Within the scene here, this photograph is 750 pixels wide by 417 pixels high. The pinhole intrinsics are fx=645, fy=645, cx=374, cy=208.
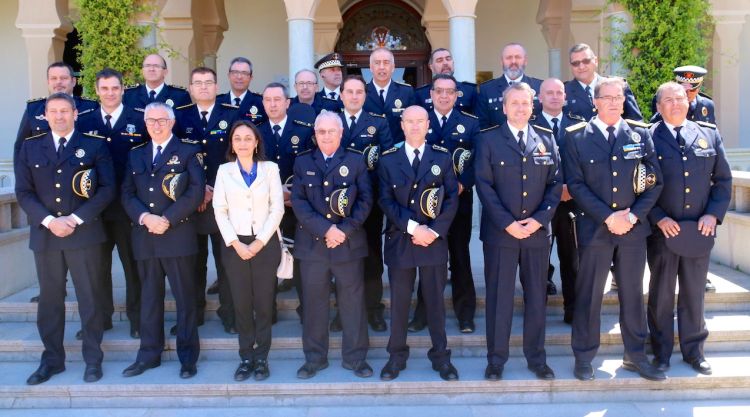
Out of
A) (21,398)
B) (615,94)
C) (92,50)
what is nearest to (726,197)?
(615,94)

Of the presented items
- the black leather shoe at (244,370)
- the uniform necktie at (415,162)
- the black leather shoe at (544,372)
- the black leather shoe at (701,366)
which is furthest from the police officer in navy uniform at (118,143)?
the black leather shoe at (701,366)

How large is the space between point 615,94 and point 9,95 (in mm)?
12766

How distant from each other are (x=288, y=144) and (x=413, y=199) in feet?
4.46

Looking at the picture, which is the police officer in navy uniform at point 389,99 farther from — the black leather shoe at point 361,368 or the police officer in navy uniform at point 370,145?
the black leather shoe at point 361,368

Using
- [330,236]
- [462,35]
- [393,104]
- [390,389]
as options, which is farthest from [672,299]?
[462,35]

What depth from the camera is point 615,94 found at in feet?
15.4

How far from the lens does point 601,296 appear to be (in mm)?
4812

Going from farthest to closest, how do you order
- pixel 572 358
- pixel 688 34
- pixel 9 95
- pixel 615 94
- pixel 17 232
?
pixel 9 95 < pixel 688 34 < pixel 17 232 < pixel 572 358 < pixel 615 94

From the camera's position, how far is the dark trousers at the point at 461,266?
18.0ft

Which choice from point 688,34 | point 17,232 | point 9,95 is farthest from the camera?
point 9,95

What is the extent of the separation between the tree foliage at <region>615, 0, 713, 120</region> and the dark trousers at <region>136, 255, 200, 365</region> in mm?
6162

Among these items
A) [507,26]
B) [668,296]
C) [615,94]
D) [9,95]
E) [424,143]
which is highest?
[507,26]

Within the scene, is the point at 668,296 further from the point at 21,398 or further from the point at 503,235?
the point at 21,398

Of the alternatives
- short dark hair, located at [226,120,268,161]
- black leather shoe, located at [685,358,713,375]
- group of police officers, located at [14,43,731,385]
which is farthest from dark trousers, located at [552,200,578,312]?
short dark hair, located at [226,120,268,161]
